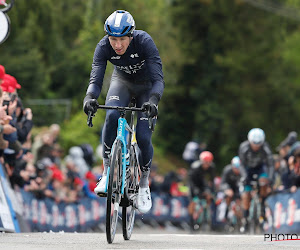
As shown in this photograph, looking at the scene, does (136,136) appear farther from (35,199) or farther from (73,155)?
(73,155)

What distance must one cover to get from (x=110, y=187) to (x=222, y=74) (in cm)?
5348

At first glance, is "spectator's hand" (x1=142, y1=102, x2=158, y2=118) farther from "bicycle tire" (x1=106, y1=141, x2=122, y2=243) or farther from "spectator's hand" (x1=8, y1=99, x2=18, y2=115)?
"spectator's hand" (x1=8, y1=99, x2=18, y2=115)

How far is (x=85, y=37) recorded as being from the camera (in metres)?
52.9

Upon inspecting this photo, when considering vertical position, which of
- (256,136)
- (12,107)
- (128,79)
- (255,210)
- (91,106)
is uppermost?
(256,136)

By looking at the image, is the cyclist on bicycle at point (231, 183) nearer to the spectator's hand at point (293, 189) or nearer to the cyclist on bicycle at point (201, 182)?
the cyclist on bicycle at point (201, 182)

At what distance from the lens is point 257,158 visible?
19312 millimetres

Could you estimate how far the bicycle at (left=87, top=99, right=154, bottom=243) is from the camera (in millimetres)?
9680

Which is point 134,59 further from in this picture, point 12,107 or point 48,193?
point 48,193

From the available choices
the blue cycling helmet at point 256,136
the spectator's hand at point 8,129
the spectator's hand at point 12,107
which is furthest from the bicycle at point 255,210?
the spectator's hand at point 8,129

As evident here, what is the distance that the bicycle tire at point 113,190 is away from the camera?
953cm

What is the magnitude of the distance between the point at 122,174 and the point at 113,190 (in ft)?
1.03

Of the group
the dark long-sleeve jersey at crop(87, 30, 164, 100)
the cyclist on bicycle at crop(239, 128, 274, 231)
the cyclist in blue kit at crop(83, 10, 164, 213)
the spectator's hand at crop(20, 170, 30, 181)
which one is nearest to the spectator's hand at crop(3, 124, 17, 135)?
the spectator's hand at crop(20, 170, 30, 181)

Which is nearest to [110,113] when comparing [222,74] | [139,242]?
[139,242]

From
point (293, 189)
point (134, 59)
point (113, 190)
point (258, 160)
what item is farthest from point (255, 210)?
point (113, 190)
